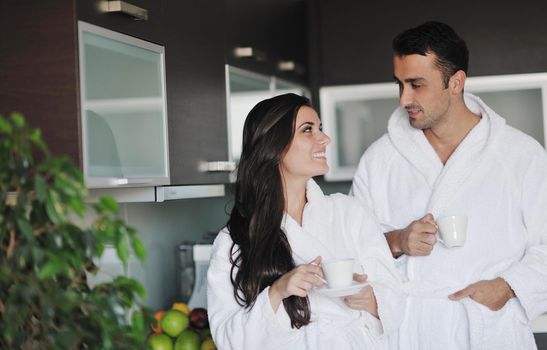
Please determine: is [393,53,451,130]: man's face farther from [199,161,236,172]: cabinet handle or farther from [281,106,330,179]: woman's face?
[199,161,236,172]: cabinet handle

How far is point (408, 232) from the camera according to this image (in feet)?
7.60

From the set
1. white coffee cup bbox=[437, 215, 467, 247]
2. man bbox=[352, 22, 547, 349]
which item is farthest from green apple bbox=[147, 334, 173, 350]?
white coffee cup bbox=[437, 215, 467, 247]

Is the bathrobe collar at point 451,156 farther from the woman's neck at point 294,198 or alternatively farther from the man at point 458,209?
the woman's neck at point 294,198

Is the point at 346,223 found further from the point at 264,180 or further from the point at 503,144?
the point at 503,144

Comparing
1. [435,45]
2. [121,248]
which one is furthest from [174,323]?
[121,248]

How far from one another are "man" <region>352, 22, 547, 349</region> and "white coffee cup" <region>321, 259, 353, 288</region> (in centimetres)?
51

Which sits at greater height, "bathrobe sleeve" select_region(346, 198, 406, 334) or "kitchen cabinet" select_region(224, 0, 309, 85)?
"kitchen cabinet" select_region(224, 0, 309, 85)

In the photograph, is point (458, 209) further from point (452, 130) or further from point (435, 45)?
point (435, 45)

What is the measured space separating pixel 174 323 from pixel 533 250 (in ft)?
3.79

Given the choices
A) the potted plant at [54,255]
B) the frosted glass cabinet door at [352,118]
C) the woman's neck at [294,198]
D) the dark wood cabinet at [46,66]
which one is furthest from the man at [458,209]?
the frosted glass cabinet door at [352,118]

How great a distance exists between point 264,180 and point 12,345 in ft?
3.39

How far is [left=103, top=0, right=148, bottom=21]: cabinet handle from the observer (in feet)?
6.83

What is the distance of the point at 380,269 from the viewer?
2.15 m

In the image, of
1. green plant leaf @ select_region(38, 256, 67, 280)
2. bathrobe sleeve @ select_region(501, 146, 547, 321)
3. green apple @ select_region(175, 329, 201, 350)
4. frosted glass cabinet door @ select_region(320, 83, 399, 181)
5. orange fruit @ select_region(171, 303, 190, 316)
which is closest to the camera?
green plant leaf @ select_region(38, 256, 67, 280)
